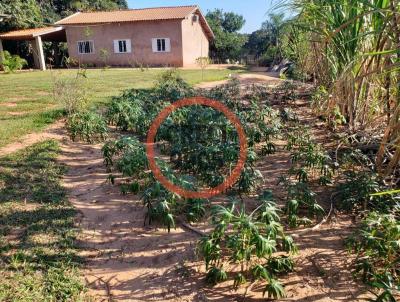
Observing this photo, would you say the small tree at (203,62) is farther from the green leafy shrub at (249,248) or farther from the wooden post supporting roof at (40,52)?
the green leafy shrub at (249,248)

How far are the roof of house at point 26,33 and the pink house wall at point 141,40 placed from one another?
63.5 inches

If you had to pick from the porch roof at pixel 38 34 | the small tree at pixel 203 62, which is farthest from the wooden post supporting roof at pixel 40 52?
the small tree at pixel 203 62

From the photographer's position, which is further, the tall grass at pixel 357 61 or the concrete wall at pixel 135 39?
the concrete wall at pixel 135 39

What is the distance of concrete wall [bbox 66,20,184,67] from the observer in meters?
22.6

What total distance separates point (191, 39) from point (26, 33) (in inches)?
422

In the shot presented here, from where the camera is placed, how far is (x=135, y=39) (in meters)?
23.3

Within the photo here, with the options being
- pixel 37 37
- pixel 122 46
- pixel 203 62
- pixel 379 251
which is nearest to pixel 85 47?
pixel 122 46

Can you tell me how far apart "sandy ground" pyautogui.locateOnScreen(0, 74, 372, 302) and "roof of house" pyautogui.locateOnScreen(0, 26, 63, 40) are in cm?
2102

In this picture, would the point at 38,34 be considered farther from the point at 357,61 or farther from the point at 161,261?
the point at 161,261

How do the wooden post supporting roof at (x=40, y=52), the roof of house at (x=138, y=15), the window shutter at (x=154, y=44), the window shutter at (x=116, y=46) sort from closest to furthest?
the wooden post supporting roof at (x=40, y=52) → the roof of house at (x=138, y=15) → the window shutter at (x=154, y=44) → the window shutter at (x=116, y=46)

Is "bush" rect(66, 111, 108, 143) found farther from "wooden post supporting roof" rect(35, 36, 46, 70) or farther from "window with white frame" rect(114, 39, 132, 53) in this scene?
"window with white frame" rect(114, 39, 132, 53)

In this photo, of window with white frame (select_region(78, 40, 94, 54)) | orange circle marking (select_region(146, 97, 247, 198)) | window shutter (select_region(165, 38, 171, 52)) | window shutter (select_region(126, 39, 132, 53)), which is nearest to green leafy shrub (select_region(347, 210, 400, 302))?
orange circle marking (select_region(146, 97, 247, 198))

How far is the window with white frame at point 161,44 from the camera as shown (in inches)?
901

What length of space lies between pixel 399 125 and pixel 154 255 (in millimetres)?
1963
